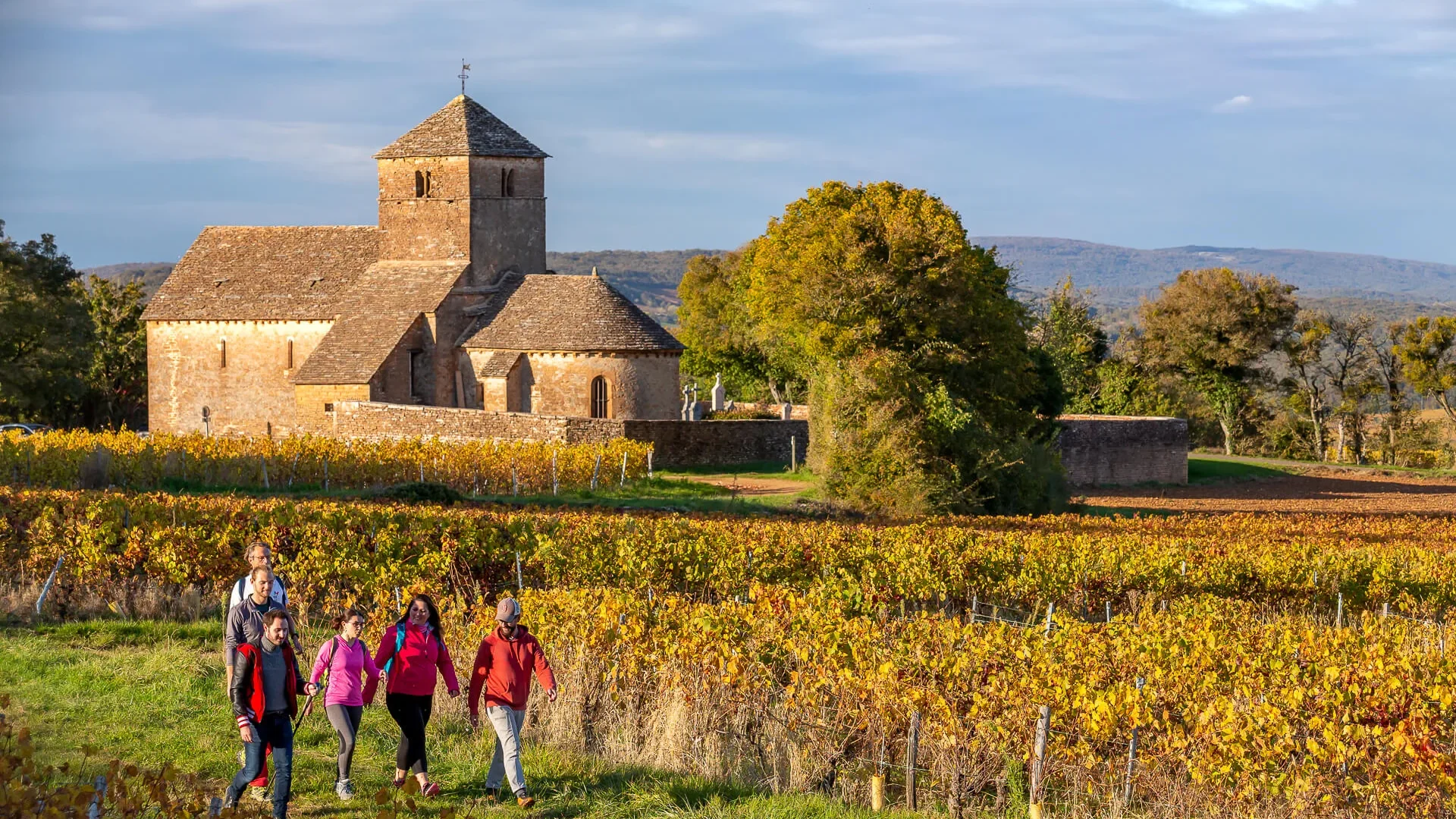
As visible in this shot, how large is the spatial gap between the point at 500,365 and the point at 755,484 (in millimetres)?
9252

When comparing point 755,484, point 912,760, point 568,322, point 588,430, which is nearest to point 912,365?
point 755,484

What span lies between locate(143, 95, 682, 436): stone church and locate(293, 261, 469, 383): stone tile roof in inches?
2.4

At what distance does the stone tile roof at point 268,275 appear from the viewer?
158 ft

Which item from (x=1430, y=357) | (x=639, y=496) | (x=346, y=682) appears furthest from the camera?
(x=1430, y=357)

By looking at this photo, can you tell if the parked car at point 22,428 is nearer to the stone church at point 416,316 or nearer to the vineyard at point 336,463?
the vineyard at point 336,463

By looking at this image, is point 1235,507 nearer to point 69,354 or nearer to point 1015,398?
point 1015,398

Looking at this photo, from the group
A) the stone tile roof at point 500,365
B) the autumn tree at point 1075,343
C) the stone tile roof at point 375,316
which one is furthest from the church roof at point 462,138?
the autumn tree at point 1075,343

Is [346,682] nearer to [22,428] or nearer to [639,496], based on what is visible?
[639,496]

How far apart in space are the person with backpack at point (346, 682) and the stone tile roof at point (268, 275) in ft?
127

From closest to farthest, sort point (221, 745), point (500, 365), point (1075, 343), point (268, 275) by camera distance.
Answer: point (221, 745), point (500, 365), point (268, 275), point (1075, 343)

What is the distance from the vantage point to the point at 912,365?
32.0 meters

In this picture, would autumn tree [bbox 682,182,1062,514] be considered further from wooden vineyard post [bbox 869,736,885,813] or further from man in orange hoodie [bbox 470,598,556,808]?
man in orange hoodie [bbox 470,598,556,808]

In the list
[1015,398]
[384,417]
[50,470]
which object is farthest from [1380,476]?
[50,470]

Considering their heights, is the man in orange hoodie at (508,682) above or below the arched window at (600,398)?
below
